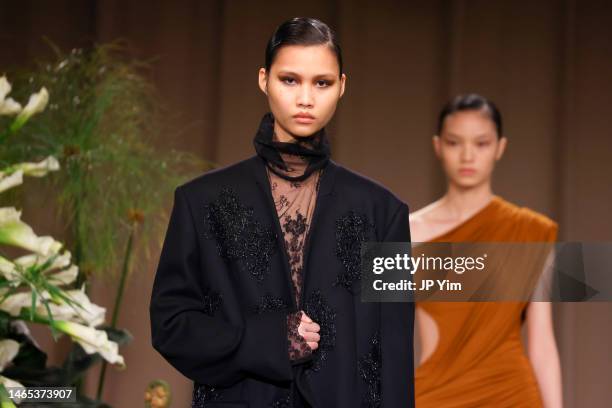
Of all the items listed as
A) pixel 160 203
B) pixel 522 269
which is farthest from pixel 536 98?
pixel 160 203

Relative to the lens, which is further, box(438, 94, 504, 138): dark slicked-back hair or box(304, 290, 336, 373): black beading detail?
box(438, 94, 504, 138): dark slicked-back hair

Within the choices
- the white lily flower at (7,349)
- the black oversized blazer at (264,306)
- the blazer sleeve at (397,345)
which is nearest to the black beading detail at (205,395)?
the black oversized blazer at (264,306)

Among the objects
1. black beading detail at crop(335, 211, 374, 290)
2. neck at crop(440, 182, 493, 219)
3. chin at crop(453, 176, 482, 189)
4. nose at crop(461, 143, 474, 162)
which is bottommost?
black beading detail at crop(335, 211, 374, 290)

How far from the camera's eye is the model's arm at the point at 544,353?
231 centimetres

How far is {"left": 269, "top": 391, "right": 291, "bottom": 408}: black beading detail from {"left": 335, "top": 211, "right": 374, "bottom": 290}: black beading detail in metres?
0.16

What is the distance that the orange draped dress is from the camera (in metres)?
2.33

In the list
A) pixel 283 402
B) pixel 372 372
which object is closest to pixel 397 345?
pixel 372 372

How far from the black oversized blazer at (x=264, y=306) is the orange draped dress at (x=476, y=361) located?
1.06 m

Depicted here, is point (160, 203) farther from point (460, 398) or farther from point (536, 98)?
point (536, 98)

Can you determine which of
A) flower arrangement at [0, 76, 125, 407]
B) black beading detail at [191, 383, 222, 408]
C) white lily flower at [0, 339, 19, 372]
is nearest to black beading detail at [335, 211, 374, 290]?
black beading detail at [191, 383, 222, 408]

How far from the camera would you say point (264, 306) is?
1266 millimetres

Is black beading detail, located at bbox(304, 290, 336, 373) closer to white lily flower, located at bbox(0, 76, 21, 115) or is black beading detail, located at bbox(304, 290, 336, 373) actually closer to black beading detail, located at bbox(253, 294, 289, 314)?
black beading detail, located at bbox(253, 294, 289, 314)

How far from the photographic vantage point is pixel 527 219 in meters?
2.54

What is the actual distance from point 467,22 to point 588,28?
17.9 inches
